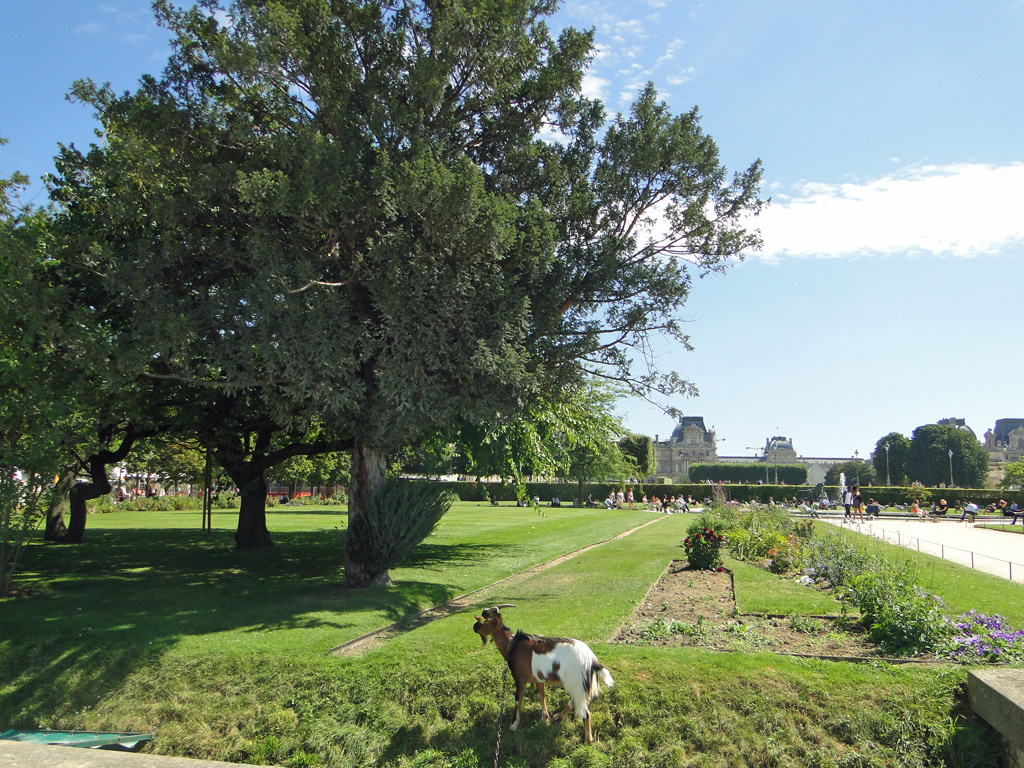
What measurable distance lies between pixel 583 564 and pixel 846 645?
889 cm

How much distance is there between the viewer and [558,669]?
5629mm

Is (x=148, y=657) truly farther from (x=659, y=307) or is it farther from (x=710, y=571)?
(x=710, y=571)

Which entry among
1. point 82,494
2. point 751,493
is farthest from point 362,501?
point 751,493

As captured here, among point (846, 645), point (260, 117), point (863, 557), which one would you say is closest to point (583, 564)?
point (863, 557)

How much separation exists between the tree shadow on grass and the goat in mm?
3235

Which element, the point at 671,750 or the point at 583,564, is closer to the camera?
the point at 671,750

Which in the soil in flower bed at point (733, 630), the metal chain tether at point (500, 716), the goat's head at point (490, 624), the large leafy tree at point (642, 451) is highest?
the large leafy tree at point (642, 451)

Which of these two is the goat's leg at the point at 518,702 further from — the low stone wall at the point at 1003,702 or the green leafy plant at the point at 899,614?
the green leafy plant at the point at 899,614

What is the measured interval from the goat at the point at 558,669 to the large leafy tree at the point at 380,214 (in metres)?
4.73

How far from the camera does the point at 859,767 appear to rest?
5.25m

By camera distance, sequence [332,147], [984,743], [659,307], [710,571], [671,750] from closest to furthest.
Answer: [984,743], [671,750], [332,147], [659,307], [710,571]

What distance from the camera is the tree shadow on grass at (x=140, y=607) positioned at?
7.68 metres

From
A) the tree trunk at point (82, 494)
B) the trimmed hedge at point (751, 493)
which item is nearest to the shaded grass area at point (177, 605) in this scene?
the tree trunk at point (82, 494)

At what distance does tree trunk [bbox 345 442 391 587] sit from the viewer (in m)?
11.9
